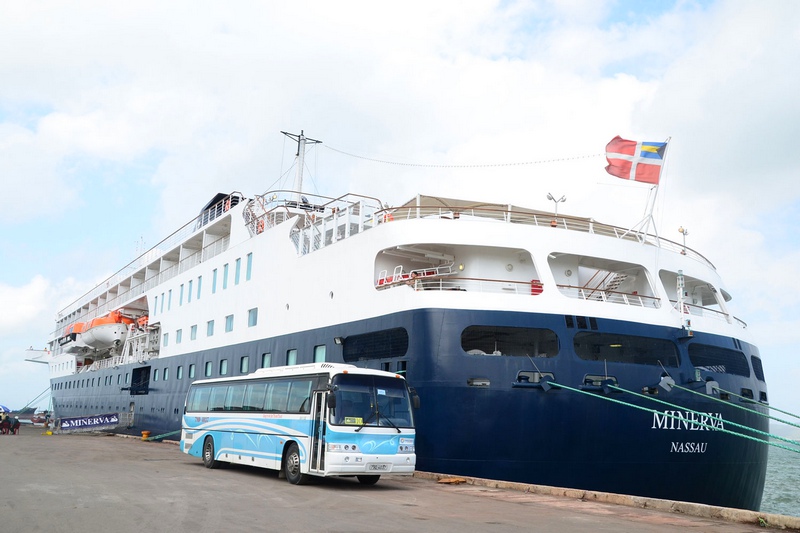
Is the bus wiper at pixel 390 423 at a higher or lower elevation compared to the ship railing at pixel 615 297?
lower

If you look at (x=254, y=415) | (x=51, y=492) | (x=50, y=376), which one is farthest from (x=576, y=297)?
(x=50, y=376)

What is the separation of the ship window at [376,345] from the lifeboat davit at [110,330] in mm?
27882

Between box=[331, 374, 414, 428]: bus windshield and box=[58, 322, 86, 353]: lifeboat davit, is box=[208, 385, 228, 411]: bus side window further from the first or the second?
box=[58, 322, 86, 353]: lifeboat davit

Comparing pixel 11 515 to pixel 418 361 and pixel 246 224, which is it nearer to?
pixel 418 361

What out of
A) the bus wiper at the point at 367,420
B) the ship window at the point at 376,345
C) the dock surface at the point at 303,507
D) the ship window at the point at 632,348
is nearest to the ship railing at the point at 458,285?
the ship window at the point at 376,345

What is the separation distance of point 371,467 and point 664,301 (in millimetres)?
8844

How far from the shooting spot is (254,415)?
53.6 feet

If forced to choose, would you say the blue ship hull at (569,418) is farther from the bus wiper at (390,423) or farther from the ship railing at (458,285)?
the bus wiper at (390,423)

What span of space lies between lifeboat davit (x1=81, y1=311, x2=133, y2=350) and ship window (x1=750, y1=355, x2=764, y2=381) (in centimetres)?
3542


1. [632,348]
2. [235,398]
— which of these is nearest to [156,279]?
[235,398]

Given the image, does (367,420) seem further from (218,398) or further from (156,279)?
(156,279)

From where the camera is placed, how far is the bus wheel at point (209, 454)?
18.1 m

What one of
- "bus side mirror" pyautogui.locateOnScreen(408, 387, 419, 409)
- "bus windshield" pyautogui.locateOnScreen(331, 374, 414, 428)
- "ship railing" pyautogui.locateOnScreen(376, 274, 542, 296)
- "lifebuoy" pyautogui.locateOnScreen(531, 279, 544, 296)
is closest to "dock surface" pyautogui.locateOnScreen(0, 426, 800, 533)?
"bus windshield" pyautogui.locateOnScreen(331, 374, 414, 428)

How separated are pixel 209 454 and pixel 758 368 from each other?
1540cm
